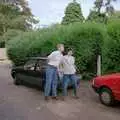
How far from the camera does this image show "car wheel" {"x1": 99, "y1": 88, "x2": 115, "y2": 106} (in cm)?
1009

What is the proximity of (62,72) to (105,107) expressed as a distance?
233 centimetres

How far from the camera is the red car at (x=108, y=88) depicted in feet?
32.1

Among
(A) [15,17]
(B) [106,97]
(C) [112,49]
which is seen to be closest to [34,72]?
(C) [112,49]

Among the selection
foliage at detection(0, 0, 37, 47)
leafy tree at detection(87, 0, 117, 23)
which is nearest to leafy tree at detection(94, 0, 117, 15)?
leafy tree at detection(87, 0, 117, 23)

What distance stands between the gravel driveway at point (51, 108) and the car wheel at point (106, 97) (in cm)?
19

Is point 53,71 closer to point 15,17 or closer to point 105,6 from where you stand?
point 105,6

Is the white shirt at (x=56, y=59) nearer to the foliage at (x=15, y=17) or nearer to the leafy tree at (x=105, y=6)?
the leafy tree at (x=105, y=6)

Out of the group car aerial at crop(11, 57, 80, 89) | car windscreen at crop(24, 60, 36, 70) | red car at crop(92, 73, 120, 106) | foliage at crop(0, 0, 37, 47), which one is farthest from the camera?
foliage at crop(0, 0, 37, 47)

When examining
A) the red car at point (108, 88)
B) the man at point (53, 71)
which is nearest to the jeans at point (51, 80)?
the man at point (53, 71)

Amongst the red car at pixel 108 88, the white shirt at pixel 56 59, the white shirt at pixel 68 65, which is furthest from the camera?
the white shirt at pixel 68 65

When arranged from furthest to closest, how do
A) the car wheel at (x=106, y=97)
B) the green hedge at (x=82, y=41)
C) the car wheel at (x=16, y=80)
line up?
1. the green hedge at (x=82, y=41)
2. the car wheel at (x=16, y=80)
3. the car wheel at (x=106, y=97)

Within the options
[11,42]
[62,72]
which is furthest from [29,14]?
[62,72]

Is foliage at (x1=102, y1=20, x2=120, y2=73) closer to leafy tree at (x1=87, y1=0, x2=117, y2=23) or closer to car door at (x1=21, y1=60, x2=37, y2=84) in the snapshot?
car door at (x1=21, y1=60, x2=37, y2=84)

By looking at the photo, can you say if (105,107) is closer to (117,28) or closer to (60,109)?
(60,109)
